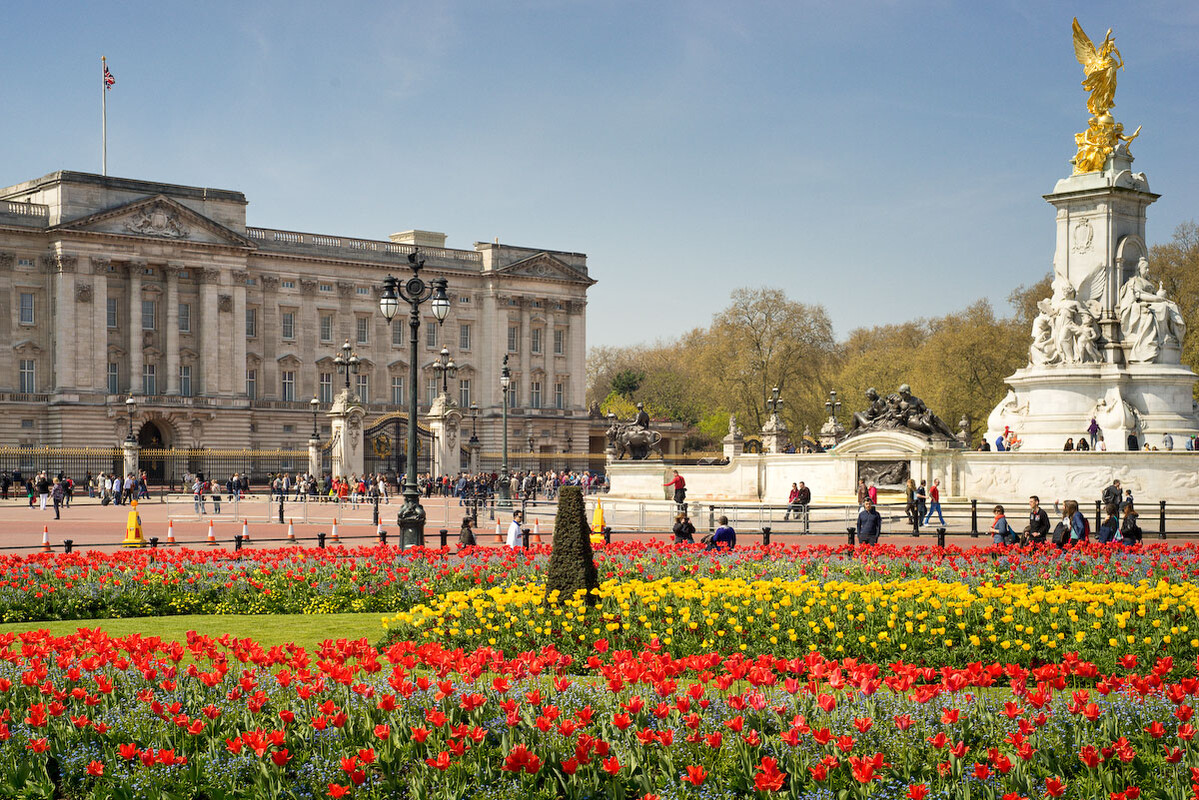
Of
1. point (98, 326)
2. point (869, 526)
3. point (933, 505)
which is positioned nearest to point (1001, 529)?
point (869, 526)

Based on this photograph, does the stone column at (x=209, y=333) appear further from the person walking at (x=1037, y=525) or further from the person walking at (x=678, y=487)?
the person walking at (x=1037, y=525)

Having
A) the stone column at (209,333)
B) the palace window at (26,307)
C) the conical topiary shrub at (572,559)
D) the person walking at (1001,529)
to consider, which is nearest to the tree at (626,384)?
the stone column at (209,333)

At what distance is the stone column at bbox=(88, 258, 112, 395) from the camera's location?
234ft

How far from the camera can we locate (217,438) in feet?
247

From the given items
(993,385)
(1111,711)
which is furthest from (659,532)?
(993,385)

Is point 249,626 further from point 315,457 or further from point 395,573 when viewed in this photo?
point 315,457

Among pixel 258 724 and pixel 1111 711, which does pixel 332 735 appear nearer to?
pixel 258 724

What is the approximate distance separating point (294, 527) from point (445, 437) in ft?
91.5

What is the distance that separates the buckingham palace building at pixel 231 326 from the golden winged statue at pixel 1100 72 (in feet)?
134

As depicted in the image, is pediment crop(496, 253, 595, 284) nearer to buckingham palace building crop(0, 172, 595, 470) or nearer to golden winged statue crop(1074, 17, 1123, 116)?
buckingham palace building crop(0, 172, 595, 470)

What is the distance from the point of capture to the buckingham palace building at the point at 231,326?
2778 inches

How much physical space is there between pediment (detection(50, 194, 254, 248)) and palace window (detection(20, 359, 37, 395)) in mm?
7518

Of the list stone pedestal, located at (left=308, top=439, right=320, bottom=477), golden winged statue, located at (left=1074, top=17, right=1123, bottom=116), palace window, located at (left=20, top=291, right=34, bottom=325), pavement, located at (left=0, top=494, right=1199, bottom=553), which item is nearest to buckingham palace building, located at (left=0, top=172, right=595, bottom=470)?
palace window, located at (left=20, top=291, right=34, bottom=325)

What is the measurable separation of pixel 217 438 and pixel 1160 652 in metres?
69.6
